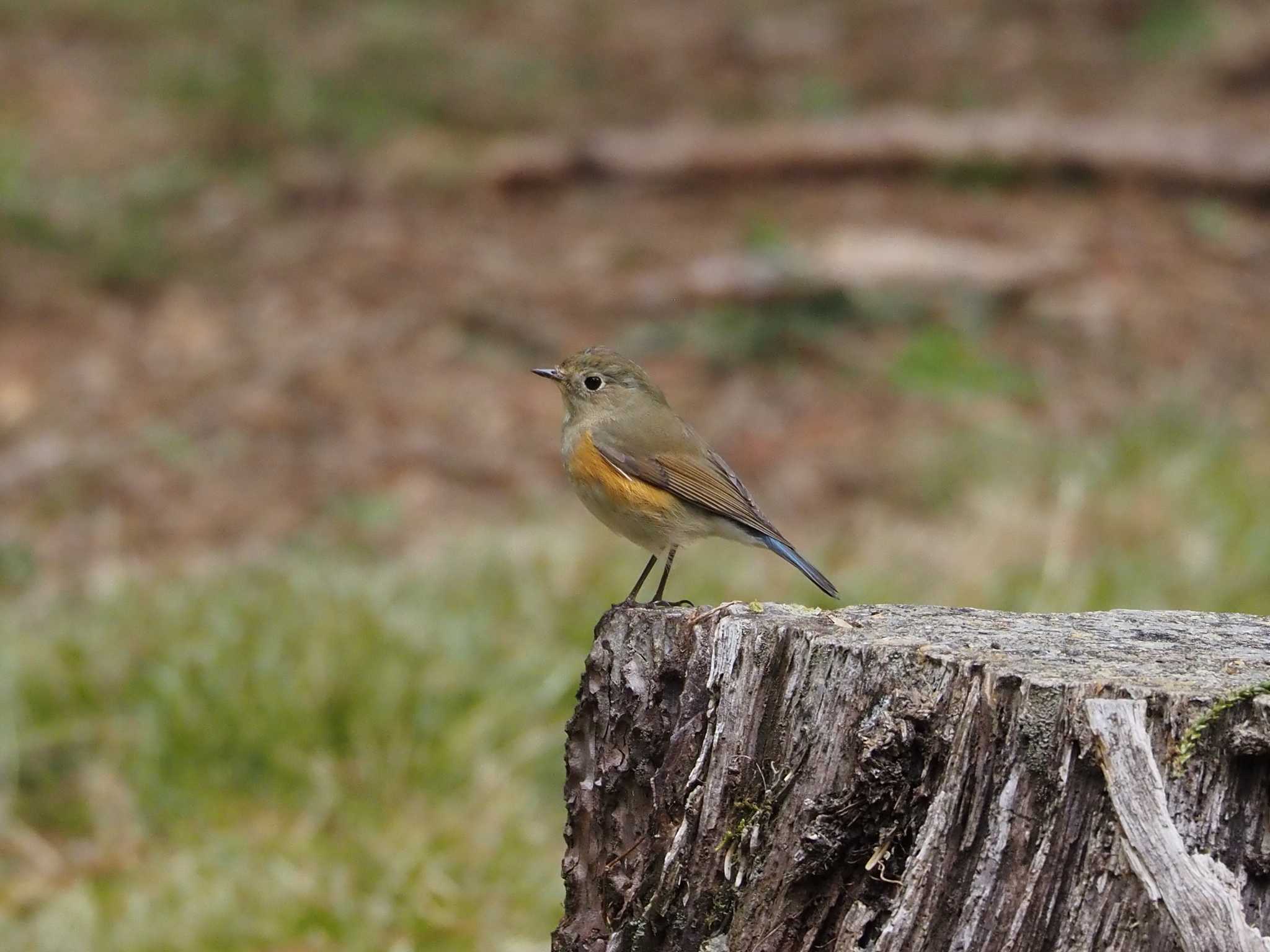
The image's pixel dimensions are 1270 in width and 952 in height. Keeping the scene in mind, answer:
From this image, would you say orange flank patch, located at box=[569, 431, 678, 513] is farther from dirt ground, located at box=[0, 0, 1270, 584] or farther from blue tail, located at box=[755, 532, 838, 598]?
dirt ground, located at box=[0, 0, 1270, 584]

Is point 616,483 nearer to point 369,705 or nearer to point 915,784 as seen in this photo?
point 915,784

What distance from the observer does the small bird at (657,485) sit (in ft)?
13.1

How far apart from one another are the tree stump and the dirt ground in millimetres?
4755

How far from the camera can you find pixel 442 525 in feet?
26.1

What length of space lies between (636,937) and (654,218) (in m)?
9.25

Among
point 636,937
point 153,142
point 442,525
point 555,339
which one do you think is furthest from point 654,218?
point 636,937

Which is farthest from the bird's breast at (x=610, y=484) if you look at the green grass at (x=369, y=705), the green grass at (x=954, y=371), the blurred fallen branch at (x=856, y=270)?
the blurred fallen branch at (x=856, y=270)

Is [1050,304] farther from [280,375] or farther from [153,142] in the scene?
[153,142]

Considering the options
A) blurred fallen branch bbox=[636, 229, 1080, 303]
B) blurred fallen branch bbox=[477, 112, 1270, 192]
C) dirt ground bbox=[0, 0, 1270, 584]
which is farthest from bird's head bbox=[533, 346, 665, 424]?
blurred fallen branch bbox=[477, 112, 1270, 192]

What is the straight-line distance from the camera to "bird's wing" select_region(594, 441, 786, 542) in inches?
158

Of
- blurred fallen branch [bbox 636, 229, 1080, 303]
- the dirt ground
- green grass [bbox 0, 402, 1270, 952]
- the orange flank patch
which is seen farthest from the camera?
blurred fallen branch [bbox 636, 229, 1080, 303]

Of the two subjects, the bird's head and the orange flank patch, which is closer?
the orange flank patch

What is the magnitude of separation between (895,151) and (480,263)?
319 centimetres

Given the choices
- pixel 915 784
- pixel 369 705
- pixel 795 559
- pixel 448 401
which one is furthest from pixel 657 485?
pixel 448 401
